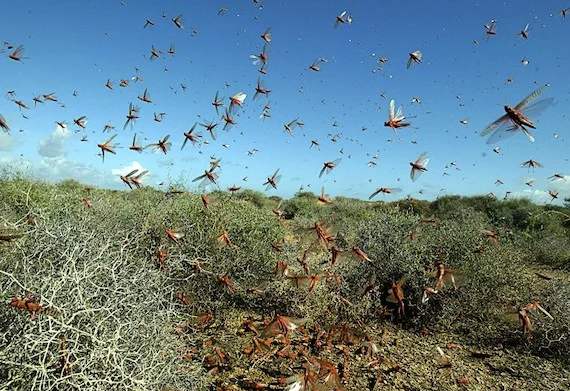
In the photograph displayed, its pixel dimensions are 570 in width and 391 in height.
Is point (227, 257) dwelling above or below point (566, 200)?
below

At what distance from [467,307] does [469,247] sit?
3.54ft

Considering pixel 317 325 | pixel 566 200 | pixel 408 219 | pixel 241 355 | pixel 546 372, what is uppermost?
pixel 566 200

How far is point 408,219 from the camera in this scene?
746 centimetres

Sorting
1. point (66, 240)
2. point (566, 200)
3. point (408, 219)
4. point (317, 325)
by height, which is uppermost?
point (566, 200)

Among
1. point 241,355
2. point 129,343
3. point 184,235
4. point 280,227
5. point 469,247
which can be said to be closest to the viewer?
point 129,343

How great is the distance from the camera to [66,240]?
3.34 meters

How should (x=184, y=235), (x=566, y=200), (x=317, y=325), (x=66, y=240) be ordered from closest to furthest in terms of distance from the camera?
(x=66, y=240) → (x=317, y=325) → (x=184, y=235) → (x=566, y=200)

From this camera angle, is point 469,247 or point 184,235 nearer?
point 184,235

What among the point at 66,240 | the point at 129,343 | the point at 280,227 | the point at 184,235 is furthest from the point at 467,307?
the point at 66,240

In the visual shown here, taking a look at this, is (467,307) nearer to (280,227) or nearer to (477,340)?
(477,340)

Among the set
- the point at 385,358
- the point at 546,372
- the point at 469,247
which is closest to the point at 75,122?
the point at 385,358

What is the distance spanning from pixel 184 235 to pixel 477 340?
4.72 metres

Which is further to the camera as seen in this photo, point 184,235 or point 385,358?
point 184,235

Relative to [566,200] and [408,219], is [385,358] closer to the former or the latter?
[408,219]
